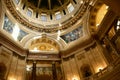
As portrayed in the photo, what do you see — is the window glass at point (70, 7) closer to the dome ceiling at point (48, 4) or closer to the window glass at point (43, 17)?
the dome ceiling at point (48, 4)

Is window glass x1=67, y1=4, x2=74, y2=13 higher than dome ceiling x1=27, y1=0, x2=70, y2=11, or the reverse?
dome ceiling x1=27, y1=0, x2=70, y2=11

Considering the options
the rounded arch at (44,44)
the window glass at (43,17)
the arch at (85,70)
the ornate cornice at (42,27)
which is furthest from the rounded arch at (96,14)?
the window glass at (43,17)

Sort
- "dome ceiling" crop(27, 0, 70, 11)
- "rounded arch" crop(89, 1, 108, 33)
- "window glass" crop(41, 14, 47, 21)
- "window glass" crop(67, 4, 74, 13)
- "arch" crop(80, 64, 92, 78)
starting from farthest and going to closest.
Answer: "dome ceiling" crop(27, 0, 70, 11)
"window glass" crop(41, 14, 47, 21)
"window glass" crop(67, 4, 74, 13)
"rounded arch" crop(89, 1, 108, 33)
"arch" crop(80, 64, 92, 78)

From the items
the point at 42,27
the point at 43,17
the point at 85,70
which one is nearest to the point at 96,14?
the point at 85,70

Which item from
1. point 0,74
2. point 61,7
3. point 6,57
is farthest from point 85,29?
point 0,74

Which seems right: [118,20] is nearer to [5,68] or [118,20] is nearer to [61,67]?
[61,67]

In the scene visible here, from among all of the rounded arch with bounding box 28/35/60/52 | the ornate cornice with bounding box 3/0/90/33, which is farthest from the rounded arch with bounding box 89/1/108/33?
the rounded arch with bounding box 28/35/60/52

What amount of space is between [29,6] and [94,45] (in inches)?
637

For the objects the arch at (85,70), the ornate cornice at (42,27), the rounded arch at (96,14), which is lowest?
the arch at (85,70)

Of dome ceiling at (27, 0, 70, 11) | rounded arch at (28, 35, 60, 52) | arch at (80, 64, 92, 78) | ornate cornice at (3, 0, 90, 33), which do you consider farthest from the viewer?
dome ceiling at (27, 0, 70, 11)

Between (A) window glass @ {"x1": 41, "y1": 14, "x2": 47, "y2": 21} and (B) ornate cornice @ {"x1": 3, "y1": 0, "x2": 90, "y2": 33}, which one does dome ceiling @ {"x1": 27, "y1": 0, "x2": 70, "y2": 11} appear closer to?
(A) window glass @ {"x1": 41, "y1": 14, "x2": 47, "y2": 21}

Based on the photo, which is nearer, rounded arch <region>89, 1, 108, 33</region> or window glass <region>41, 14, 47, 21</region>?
rounded arch <region>89, 1, 108, 33</region>

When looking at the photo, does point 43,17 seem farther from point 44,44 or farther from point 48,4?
point 44,44

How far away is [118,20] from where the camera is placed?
16078 millimetres
